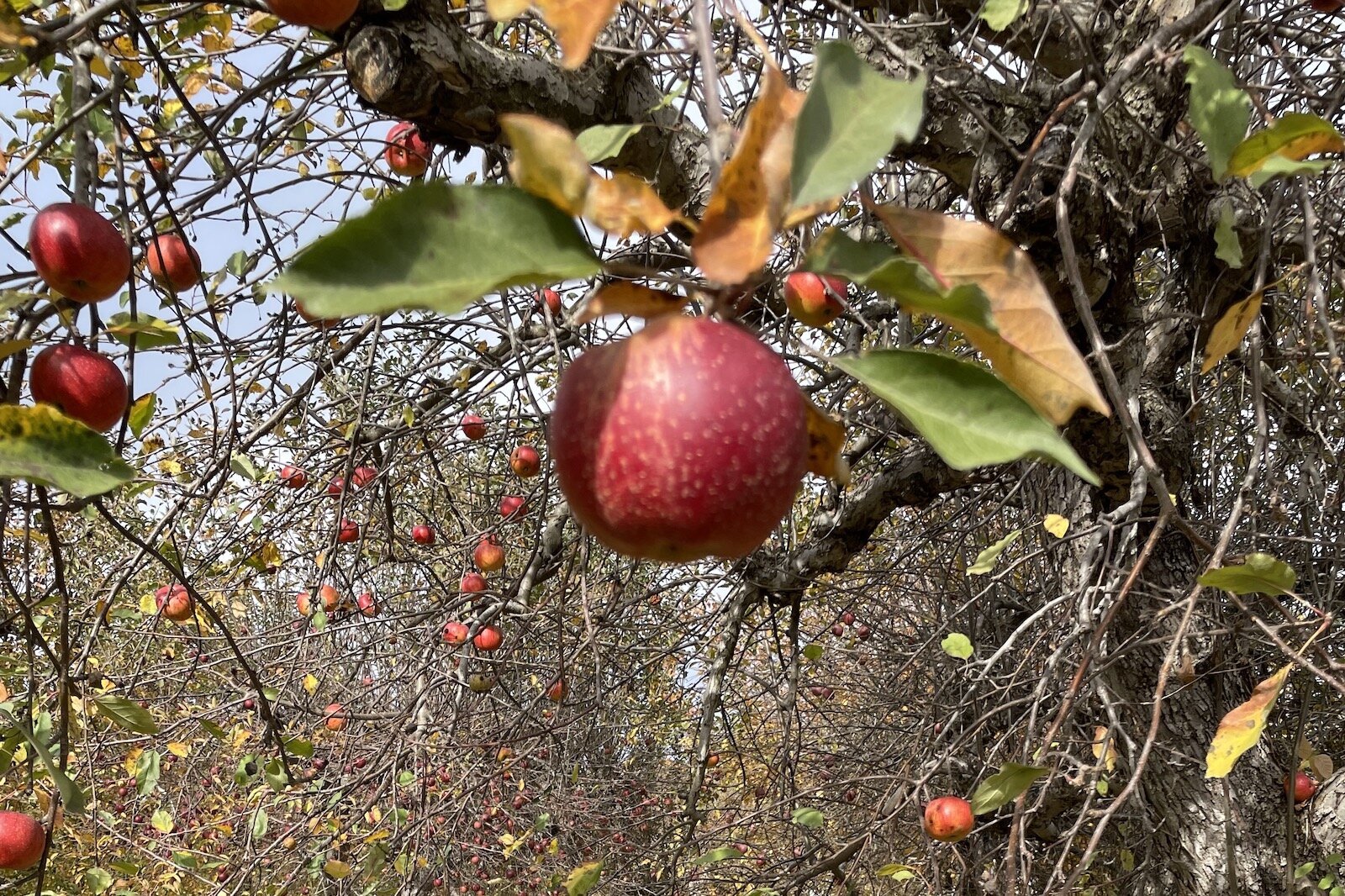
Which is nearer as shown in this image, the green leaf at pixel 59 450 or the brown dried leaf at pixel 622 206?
the brown dried leaf at pixel 622 206

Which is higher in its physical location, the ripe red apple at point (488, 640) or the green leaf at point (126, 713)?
the green leaf at point (126, 713)

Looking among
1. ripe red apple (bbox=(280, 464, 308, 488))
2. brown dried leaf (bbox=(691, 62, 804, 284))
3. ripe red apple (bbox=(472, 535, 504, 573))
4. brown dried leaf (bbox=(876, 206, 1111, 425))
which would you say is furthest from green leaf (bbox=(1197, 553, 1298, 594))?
ripe red apple (bbox=(280, 464, 308, 488))

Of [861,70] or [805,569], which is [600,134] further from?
[805,569]

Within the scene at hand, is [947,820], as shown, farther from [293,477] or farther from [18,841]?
[293,477]

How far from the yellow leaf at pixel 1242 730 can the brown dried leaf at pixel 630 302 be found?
38.7 inches

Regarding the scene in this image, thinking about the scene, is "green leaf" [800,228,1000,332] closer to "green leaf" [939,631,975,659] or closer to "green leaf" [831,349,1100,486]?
"green leaf" [831,349,1100,486]

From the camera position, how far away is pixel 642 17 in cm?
178

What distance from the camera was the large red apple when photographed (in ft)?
1.94

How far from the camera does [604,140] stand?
2.48 ft

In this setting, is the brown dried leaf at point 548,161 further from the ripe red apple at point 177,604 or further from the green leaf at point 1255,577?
the ripe red apple at point 177,604

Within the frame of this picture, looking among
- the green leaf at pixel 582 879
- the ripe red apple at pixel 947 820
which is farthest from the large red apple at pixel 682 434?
the ripe red apple at pixel 947 820

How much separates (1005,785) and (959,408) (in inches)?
37.2

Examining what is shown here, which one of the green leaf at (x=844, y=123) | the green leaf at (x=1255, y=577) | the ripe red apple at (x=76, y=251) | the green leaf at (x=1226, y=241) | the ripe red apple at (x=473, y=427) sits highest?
the ripe red apple at (x=76, y=251)

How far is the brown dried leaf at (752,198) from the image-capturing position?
531 millimetres
